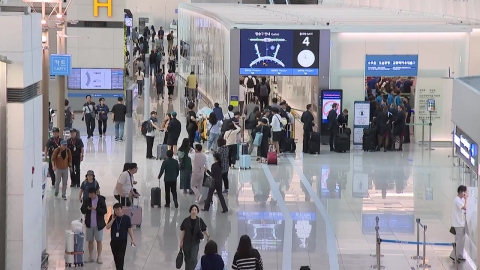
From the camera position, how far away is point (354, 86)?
2831cm

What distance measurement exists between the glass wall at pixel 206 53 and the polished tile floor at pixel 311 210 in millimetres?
5107

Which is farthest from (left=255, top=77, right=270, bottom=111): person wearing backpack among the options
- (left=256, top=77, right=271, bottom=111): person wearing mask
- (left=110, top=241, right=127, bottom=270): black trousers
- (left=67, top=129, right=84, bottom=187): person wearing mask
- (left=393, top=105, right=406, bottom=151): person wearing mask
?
(left=110, top=241, right=127, bottom=270): black trousers

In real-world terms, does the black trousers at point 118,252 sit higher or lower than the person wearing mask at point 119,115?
lower

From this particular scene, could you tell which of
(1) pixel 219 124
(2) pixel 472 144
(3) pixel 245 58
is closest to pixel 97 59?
(3) pixel 245 58

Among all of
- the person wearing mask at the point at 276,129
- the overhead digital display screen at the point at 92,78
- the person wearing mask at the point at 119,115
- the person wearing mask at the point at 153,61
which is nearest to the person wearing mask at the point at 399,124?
the person wearing mask at the point at 276,129

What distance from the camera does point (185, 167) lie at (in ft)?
66.3

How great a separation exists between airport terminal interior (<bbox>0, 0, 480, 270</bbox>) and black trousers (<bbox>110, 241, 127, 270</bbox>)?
0.34 meters

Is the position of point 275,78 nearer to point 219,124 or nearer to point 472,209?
point 219,124

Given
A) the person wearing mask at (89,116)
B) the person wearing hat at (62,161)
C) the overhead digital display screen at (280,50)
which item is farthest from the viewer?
the person wearing mask at (89,116)

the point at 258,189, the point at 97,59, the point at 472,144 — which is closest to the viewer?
the point at 472,144

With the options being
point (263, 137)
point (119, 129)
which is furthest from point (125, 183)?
point (119, 129)

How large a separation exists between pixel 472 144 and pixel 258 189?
816 centimetres

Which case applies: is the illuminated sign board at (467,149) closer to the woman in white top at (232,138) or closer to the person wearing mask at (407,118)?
the woman in white top at (232,138)

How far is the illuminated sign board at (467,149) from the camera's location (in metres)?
13.6
